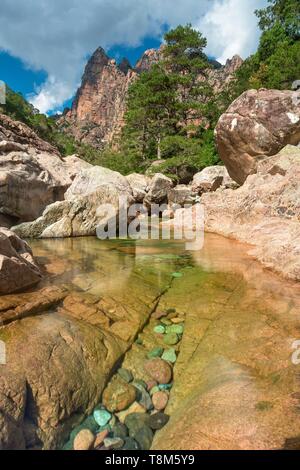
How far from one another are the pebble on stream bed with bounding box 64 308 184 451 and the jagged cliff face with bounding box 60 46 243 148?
356 ft

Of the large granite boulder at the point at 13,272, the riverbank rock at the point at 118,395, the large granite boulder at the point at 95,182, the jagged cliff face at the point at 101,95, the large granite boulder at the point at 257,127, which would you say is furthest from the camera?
the jagged cliff face at the point at 101,95

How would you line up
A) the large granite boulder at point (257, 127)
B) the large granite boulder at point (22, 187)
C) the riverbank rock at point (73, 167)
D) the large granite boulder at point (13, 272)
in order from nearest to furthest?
1. the large granite boulder at point (13, 272)
2. the large granite boulder at point (22, 187)
3. the large granite boulder at point (257, 127)
4. the riverbank rock at point (73, 167)

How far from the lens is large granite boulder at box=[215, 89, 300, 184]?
1041cm

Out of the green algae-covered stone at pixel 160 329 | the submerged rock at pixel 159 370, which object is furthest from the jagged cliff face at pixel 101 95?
the submerged rock at pixel 159 370

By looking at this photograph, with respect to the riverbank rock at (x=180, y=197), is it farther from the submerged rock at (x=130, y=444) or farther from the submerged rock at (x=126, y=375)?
the submerged rock at (x=130, y=444)

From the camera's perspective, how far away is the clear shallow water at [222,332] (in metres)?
1.71

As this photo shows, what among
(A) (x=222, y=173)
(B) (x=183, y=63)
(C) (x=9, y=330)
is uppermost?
(B) (x=183, y=63)

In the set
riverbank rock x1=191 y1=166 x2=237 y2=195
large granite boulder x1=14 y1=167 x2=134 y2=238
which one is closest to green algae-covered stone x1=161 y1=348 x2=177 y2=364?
large granite boulder x1=14 y1=167 x2=134 y2=238

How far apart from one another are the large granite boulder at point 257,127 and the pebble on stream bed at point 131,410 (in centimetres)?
972

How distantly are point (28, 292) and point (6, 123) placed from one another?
21.5 meters

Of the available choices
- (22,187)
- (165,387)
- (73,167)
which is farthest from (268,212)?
(73,167)

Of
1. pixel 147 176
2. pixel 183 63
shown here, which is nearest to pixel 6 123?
pixel 147 176

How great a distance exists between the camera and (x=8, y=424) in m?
1.67

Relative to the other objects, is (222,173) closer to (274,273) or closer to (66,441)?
(274,273)
